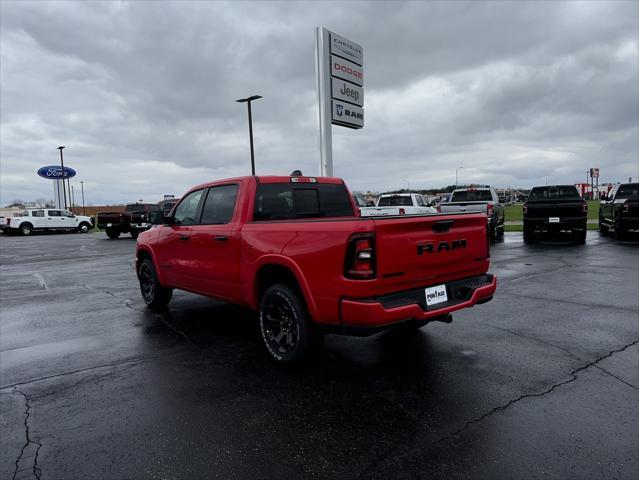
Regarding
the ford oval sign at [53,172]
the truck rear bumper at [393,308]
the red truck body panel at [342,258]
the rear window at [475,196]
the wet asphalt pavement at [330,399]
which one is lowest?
the wet asphalt pavement at [330,399]

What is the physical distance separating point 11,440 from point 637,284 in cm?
902

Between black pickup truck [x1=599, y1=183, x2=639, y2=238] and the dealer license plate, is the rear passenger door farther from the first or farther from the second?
black pickup truck [x1=599, y1=183, x2=639, y2=238]

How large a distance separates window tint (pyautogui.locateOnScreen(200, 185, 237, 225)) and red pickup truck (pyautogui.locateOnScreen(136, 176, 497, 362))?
0.05 ft

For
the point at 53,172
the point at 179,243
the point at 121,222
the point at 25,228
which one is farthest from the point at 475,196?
the point at 53,172

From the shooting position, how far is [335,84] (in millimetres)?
17875

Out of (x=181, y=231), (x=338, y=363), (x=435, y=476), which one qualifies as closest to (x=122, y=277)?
(x=181, y=231)

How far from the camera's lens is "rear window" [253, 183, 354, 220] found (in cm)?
502

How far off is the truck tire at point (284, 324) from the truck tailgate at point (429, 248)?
0.89m

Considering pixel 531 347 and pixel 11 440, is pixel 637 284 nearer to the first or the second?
pixel 531 347

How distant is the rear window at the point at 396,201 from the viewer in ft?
52.6

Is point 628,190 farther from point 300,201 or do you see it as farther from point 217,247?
point 217,247

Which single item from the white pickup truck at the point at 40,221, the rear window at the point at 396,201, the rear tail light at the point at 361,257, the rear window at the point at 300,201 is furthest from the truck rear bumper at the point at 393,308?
the white pickup truck at the point at 40,221

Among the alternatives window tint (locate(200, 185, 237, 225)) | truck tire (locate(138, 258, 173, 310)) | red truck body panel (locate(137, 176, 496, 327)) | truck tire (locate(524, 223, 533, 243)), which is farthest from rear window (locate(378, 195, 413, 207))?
red truck body panel (locate(137, 176, 496, 327))

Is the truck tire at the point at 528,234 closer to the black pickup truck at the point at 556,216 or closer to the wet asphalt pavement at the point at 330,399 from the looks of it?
the black pickup truck at the point at 556,216
